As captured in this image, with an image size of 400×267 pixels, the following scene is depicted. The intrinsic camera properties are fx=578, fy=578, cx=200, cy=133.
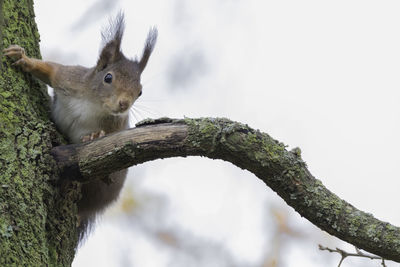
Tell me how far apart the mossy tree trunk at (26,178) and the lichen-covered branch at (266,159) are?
223 mm

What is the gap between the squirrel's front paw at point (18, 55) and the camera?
207cm

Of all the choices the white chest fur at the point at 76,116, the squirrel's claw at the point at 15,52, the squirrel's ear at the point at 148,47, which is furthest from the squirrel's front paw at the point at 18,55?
the squirrel's ear at the point at 148,47

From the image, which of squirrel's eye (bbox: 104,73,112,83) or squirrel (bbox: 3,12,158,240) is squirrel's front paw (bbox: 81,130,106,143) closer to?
squirrel (bbox: 3,12,158,240)

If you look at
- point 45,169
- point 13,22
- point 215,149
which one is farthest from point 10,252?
point 13,22

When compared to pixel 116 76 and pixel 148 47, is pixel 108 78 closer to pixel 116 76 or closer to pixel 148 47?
pixel 116 76

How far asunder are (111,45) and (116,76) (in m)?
0.16

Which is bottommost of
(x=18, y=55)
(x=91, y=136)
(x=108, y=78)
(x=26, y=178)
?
(x=26, y=178)

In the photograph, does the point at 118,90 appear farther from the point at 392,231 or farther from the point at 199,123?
the point at 392,231

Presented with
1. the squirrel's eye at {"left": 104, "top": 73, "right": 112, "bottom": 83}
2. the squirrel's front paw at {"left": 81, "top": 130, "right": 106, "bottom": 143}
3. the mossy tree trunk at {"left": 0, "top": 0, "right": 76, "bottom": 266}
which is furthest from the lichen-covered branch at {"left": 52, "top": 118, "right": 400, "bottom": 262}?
the squirrel's eye at {"left": 104, "top": 73, "right": 112, "bottom": 83}

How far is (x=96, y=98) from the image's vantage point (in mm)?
2559

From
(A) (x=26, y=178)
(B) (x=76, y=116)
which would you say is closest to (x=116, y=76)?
(B) (x=76, y=116)

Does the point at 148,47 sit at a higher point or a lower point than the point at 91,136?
higher

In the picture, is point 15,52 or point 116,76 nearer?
point 15,52

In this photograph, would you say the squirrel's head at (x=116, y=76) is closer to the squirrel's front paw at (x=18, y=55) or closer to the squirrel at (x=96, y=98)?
the squirrel at (x=96, y=98)
